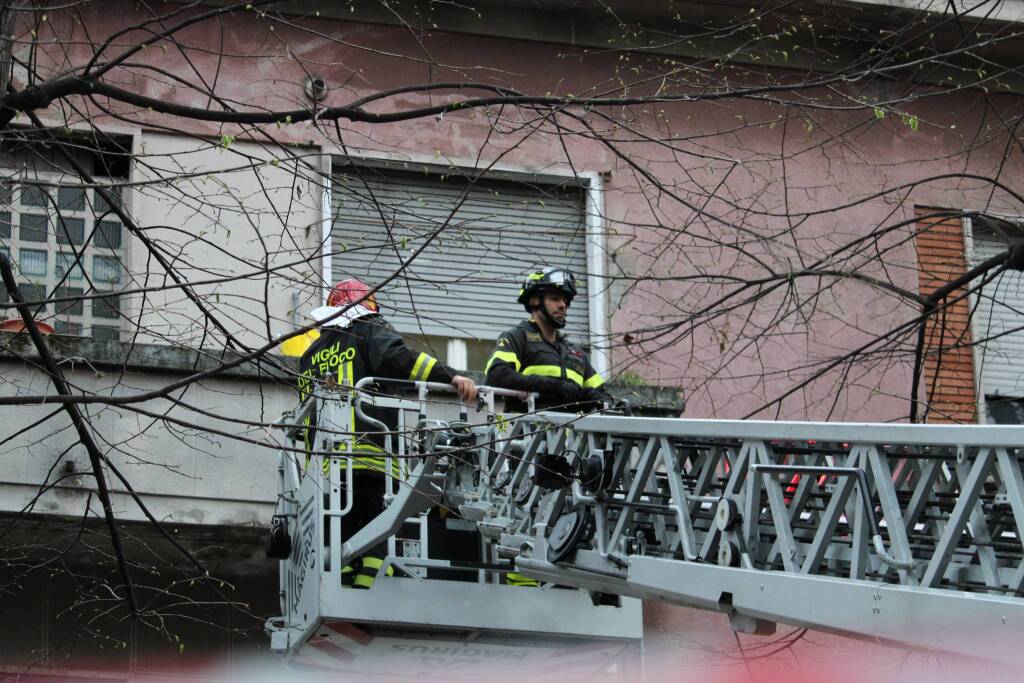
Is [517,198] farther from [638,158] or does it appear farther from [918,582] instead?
[918,582]

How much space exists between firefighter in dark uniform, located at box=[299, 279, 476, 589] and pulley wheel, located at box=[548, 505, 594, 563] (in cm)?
107

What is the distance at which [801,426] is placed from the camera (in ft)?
19.8

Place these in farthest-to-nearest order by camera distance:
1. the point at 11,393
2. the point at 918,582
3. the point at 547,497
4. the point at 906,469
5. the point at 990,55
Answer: the point at 990,55, the point at 11,393, the point at 547,497, the point at 906,469, the point at 918,582

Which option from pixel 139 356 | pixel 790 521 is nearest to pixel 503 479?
pixel 790 521

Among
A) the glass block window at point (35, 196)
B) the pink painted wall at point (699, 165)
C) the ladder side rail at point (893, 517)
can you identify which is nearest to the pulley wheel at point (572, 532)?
the ladder side rail at point (893, 517)

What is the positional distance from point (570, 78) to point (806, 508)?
276 inches

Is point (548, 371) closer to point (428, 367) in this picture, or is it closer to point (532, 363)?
point (532, 363)

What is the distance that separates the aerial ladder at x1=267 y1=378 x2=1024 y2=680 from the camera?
5.64 metres

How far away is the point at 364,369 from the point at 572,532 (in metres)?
2.05

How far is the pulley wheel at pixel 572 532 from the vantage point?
7371 mm

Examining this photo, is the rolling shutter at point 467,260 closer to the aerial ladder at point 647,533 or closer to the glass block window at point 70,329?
the glass block window at point 70,329

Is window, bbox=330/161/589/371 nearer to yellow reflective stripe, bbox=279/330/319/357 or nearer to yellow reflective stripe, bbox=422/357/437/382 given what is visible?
yellow reflective stripe, bbox=279/330/319/357

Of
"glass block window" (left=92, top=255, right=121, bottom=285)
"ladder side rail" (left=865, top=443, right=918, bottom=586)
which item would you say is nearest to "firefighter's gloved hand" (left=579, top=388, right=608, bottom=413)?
"ladder side rail" (left=865, top=443, right=918, bottom=586)

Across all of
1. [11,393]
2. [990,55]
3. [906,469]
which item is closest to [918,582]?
[906,469]
